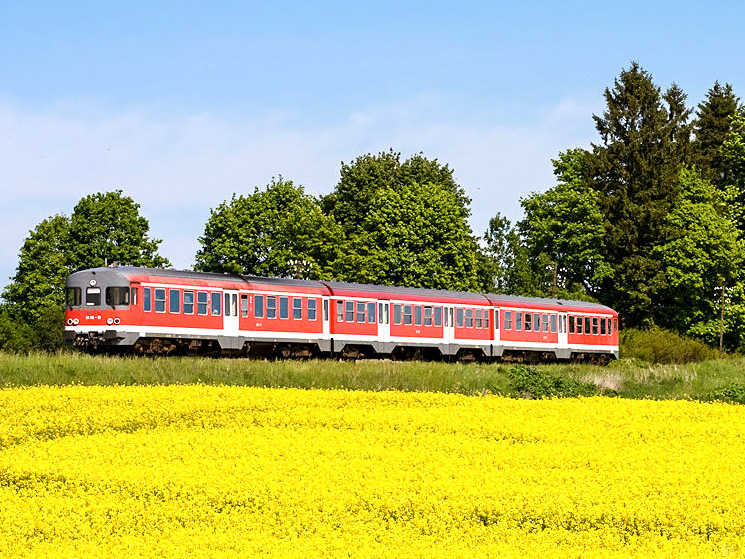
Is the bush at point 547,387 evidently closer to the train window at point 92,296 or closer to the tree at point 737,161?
the train window at point 92,296

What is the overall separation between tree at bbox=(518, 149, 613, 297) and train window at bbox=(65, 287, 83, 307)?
119 ft

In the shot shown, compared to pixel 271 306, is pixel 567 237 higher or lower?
higher

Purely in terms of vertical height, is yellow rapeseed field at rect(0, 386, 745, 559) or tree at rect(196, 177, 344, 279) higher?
tree at rect(196, 177, 344, 279)

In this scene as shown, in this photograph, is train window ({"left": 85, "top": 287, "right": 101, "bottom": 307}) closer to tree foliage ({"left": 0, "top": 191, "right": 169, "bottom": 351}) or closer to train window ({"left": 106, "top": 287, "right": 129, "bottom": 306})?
train window ({"left": 106, "top": 287, "right": 129, "bottom": 306})

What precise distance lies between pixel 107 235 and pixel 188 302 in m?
38.8

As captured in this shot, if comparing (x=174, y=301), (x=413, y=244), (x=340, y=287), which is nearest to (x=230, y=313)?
(x=174, y=301)

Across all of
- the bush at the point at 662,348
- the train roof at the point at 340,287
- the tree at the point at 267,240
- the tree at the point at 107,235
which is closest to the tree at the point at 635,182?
the bush at the point at 662,348

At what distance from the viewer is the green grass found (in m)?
27.7

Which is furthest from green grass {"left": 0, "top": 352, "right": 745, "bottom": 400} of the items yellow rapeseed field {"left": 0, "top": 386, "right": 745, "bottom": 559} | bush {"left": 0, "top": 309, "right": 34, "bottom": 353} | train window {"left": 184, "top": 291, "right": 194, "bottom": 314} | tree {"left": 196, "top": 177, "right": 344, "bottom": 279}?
tree {"left": 196, "top": 177, "right": 344, "bottom": 279}

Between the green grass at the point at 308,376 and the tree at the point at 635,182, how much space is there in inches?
1444

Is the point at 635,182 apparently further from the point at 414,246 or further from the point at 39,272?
the point at 39,272

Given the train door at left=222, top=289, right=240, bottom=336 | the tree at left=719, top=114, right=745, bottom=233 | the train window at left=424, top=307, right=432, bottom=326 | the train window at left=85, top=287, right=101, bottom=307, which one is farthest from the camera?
the tree at left=719, top=114, right=745, bottom=233

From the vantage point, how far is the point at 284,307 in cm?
4131

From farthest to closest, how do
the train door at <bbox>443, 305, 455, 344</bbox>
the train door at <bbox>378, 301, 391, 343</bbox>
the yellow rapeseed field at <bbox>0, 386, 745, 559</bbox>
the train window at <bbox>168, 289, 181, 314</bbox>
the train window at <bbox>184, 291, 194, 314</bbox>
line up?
the train door at <bbox>443, 305, 455, 344</bbox>
the train door at <bbox>378, 301, 391, 343</bbox>
the train window at <bbox>184, 291, 194, 314</bbox>
the train window at <bbox>168, 289, 181, 314</bbox>
the yellow rapeseed field at <bbox>0, 386, 745, 559</bbox>
